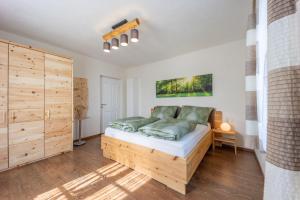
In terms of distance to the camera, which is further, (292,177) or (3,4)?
(3,4)

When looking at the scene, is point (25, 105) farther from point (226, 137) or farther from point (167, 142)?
point (226, 137)

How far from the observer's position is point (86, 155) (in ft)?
8.81

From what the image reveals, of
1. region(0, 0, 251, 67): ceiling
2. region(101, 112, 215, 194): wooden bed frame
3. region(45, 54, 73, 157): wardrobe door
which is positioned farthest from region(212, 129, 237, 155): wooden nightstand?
region(45, 54, 73, 157): wardrobe door

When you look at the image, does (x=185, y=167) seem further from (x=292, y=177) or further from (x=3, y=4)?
(x=3, y=4)

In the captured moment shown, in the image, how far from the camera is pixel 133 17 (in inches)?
81.9

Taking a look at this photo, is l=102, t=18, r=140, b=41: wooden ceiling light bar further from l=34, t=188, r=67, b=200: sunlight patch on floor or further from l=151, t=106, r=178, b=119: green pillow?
l=34, t=188, r=67, b=200: sunlight patch on floor

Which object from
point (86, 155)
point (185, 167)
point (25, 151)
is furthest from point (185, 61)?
point (25, 151)

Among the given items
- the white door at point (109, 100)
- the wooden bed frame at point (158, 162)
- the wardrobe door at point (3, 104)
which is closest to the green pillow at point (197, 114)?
the wooden bed frame at point (158, 162)

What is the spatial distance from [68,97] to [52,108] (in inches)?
14.5

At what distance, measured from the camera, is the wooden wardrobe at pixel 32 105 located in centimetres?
208

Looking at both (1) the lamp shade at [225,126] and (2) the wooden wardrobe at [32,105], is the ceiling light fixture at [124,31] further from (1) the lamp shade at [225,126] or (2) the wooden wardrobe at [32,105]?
(1) the lamp shade at [225,126]

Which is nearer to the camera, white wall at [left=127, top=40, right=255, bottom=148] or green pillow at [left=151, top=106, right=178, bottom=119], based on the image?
white wall at [left=127, top=40, right=255, bottom=148]

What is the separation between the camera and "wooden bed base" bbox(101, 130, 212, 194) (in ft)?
5.25

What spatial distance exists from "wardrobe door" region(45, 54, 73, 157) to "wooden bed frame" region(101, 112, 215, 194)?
Result: 3.46 ft
